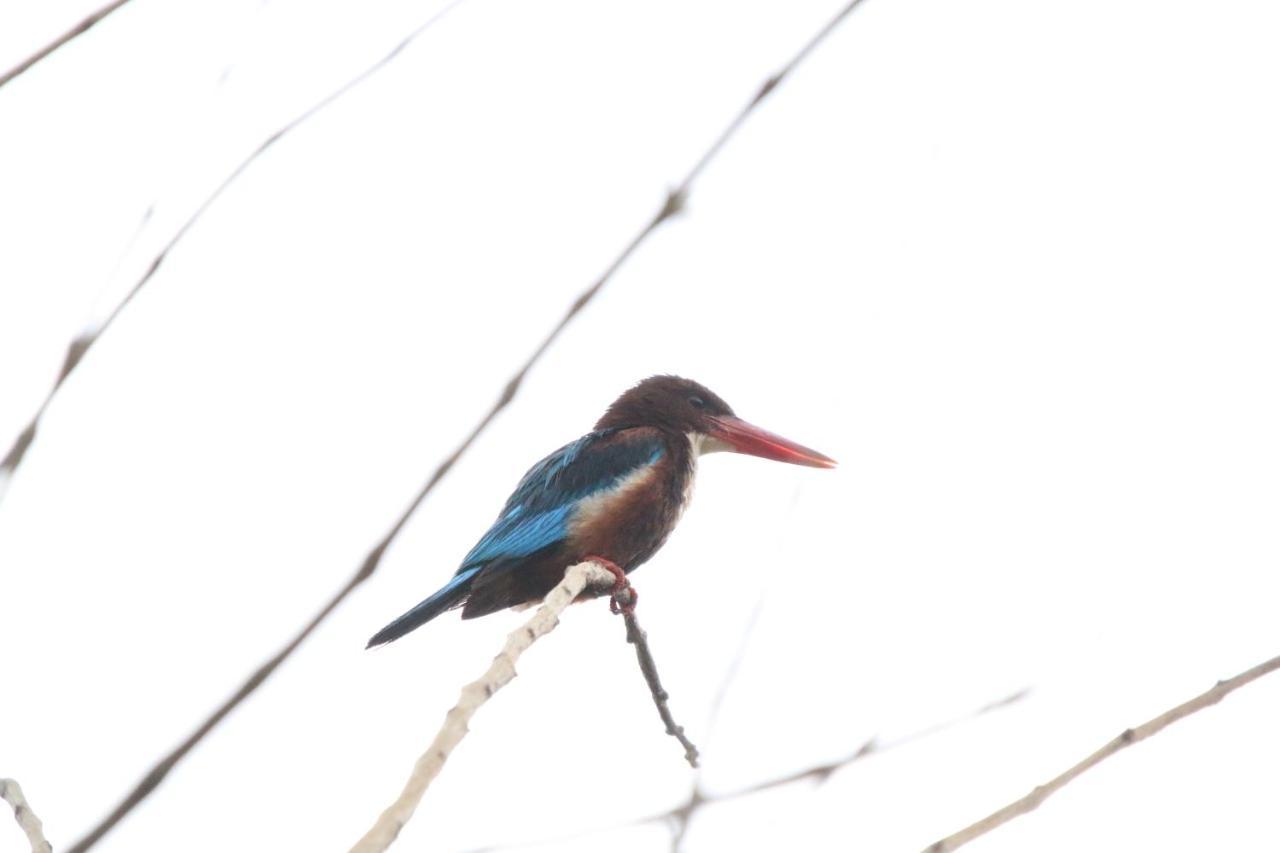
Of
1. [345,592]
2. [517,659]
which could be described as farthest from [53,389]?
[517,659]

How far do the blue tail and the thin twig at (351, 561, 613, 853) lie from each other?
2.38 m

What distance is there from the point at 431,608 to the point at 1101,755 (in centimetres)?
329

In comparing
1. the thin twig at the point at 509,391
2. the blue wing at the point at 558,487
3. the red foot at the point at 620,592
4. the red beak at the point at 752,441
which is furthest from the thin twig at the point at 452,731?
the red beak at the point at 752,441

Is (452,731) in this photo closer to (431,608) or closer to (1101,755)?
(1101,755)

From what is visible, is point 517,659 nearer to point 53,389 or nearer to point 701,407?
point 53,389

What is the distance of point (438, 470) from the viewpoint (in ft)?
4.18

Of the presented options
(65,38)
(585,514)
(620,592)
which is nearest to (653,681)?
(620,592)

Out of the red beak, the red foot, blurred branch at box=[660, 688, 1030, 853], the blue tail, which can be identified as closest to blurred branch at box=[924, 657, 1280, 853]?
blurred branch at box=[660, 688, 1030, 853]

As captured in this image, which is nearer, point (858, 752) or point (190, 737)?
point (190, 737)

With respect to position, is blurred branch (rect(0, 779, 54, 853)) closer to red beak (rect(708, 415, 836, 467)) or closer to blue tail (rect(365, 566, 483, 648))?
blue tail (rect(365, 566, 483, 648))

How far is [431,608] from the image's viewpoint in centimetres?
448

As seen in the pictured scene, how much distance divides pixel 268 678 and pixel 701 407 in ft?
15.7

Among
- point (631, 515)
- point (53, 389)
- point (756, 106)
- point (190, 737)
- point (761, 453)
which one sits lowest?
point (190, 737)

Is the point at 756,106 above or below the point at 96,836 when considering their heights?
above
